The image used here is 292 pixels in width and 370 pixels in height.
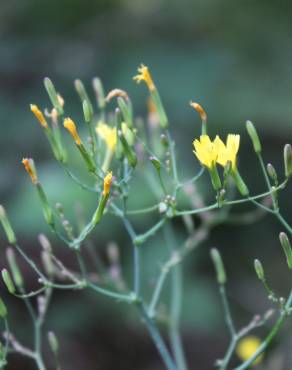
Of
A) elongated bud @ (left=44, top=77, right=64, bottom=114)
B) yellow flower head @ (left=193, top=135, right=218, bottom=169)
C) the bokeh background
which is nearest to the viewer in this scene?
yellow flower head @ (left=193, top=135, right=218, bottom=169)

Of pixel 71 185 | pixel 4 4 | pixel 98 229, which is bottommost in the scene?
pixel 98 229

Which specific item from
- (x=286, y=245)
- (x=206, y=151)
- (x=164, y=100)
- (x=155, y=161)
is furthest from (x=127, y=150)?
(x=164, y=100)

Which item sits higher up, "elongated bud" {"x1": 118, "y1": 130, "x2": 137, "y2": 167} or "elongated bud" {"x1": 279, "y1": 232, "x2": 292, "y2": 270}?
"elongated bud" {"x1": 118, "y1": 130, "x2": 137, "y2": 167}

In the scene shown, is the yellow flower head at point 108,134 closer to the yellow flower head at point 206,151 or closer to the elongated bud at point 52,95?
the elongated bud at point 52,95

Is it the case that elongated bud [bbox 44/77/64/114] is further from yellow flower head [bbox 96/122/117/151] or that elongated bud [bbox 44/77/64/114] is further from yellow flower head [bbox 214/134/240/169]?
yellow flower head [bbox 214/134/240/169]

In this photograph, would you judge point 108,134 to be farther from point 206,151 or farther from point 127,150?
point 206,151

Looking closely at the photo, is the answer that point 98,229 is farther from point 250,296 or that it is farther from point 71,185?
point 250,296

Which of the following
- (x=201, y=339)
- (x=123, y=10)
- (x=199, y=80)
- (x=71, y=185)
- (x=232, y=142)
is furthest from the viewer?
(x=123, y=10)

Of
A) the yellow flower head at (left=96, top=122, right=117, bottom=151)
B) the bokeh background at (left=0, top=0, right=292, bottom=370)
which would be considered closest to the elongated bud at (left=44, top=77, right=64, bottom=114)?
the yellow flower head at (left=96, top=122, right=117, bottom=151)

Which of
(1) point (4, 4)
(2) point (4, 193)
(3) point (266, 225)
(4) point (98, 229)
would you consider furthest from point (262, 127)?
(1) point (4, 4)
